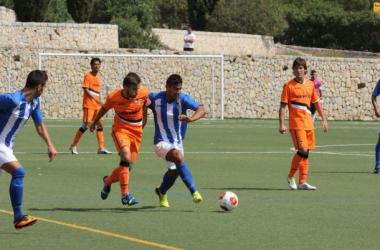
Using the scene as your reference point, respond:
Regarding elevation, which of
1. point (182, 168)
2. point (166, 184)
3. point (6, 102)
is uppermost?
point (6, 102)

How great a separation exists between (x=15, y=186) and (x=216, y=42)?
44893mm

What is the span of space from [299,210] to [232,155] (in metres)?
9.63

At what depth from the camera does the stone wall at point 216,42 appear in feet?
178

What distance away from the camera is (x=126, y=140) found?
41.0 feet

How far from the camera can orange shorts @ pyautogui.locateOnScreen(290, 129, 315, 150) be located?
15031 millimetres

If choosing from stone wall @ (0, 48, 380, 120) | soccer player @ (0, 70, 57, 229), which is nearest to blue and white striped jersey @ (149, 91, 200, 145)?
soccer player @ (0, 70, 57, 229)

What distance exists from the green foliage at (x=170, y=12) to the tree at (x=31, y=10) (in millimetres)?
28436

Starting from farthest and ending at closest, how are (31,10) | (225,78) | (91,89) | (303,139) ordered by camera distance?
(31,10)
(225,78)
(91,89)
(303,139)

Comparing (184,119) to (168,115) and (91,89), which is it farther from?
(91,89)

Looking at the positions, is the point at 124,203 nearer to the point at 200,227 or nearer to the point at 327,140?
the point at 200,227

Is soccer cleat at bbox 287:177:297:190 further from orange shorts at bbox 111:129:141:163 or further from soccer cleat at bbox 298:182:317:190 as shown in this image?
orange shorts at bbox 111:129:141:163

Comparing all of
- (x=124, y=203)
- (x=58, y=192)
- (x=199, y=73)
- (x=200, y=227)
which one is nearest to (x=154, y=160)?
(x=58, y=192)

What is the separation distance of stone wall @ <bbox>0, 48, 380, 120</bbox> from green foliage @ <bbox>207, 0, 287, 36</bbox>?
58.1ft

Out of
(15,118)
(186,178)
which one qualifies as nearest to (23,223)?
(15,118)
